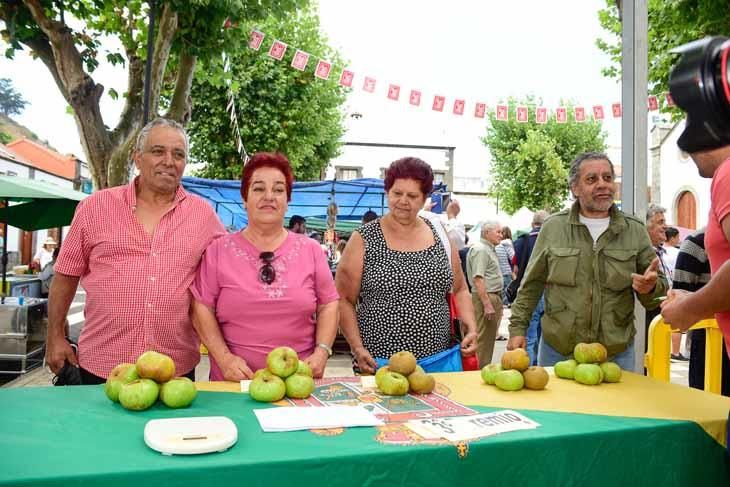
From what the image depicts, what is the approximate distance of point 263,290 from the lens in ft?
8.20

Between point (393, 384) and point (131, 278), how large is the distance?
51.8 inches

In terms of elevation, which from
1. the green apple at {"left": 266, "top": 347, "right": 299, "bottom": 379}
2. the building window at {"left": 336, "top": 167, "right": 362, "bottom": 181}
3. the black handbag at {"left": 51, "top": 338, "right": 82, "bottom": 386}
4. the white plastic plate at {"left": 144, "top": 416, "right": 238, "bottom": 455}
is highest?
the building window at {"left": 336, "top": 167, "right": 362, "bottom": 181}

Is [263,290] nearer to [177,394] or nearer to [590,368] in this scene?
[177,394]

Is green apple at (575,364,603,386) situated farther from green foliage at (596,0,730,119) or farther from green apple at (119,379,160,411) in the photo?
green foliage at (596,0,730,119)

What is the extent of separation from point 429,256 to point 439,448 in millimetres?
1508

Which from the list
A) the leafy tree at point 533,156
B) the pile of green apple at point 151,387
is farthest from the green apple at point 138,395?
the leafy tree at point 533,156

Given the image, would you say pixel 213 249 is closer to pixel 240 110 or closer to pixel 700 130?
pixel 700 130

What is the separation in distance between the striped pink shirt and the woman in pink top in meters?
0.17

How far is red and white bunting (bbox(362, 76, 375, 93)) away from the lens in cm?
888

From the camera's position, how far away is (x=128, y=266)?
272cm

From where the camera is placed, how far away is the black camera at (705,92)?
108cm

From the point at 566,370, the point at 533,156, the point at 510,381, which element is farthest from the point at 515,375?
the point at 533,156

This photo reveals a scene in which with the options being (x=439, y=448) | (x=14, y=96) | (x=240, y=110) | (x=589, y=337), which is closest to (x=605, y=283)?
(x=589, y=337)

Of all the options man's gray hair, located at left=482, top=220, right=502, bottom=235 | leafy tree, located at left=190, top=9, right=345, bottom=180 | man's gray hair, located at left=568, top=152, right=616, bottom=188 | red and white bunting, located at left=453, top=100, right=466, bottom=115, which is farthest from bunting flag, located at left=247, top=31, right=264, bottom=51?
leafy tree, located at left=190, top=9, right=345, bottom=180
